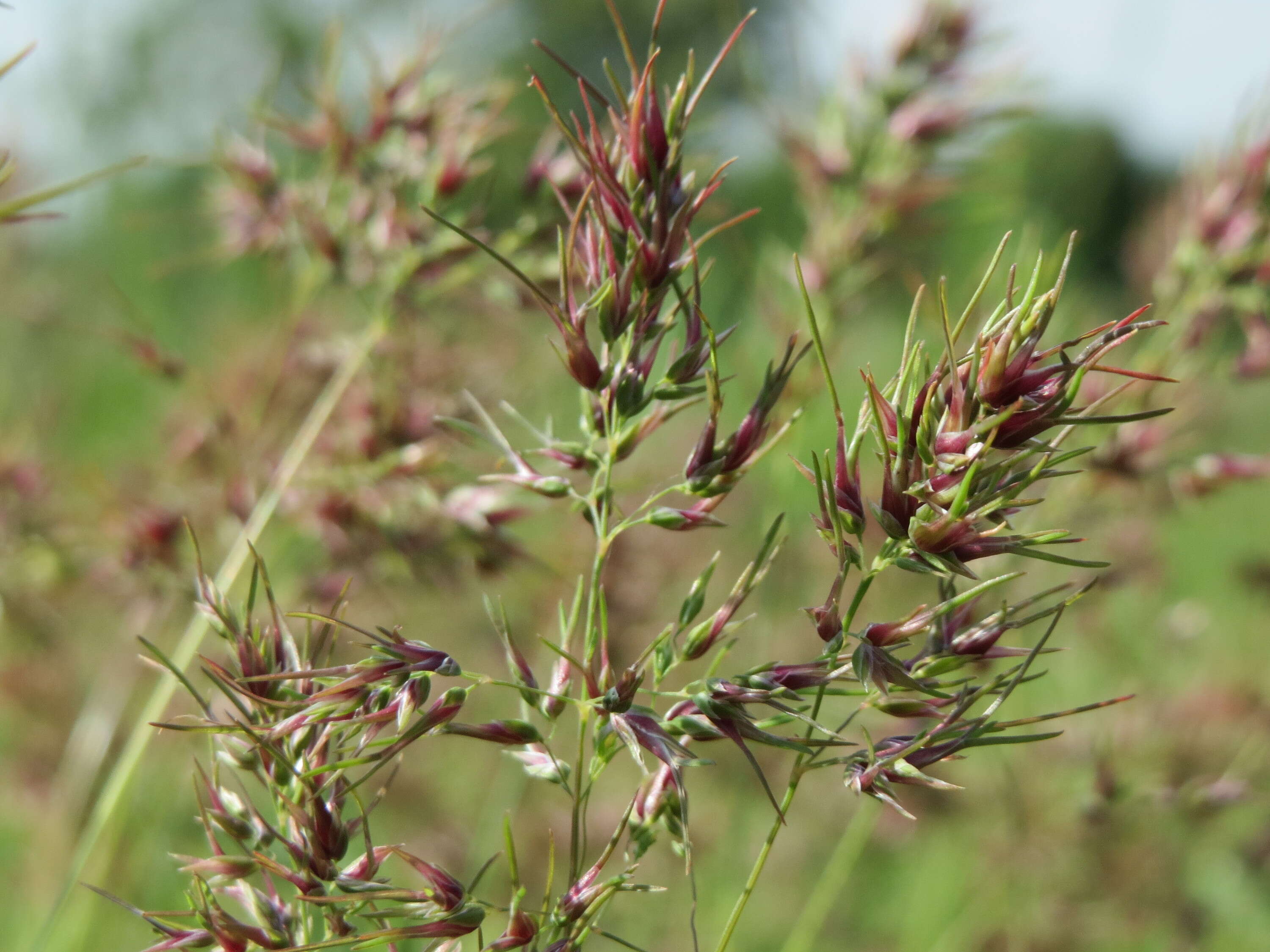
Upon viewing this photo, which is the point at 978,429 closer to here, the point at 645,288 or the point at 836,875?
the point at 645,288

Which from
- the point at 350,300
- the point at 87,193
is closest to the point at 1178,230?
the point at 350,300

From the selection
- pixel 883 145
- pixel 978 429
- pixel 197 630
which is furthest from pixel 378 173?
pixel 978 429

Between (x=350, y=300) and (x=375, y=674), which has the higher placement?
(x=375, y=674)

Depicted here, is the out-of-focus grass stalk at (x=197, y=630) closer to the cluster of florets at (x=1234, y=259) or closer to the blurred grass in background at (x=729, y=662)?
→ the blurred grass in background at (x=729, y=662)

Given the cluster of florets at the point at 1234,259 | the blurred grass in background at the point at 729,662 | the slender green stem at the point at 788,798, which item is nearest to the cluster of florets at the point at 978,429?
the slender green stem at the point at 788,798

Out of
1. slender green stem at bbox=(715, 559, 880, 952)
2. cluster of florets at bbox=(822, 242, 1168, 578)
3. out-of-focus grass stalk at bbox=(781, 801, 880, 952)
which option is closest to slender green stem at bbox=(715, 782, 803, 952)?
slender green stem at bbox=(715, 559, 880, 952)

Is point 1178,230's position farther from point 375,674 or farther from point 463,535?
point 375,674

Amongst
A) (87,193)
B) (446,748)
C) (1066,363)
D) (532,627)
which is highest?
(1066,363)
